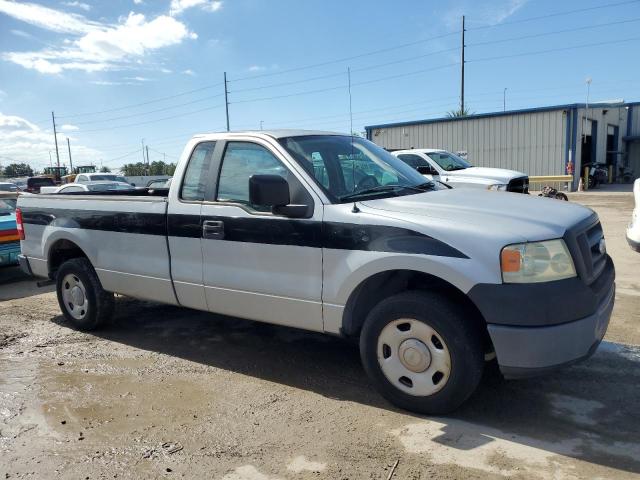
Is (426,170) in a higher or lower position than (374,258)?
higher

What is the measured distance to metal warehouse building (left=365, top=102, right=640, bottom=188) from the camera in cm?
2758

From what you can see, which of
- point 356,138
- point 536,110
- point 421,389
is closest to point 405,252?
point 421,389

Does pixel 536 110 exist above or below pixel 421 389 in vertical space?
above

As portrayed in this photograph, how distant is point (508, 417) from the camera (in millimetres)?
3695

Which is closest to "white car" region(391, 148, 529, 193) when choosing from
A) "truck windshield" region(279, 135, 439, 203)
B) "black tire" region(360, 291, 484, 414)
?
"truck windshield" region(279, 135, 439, 203)

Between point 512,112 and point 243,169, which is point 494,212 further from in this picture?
point 512,112

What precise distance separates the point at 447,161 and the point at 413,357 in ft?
36.3

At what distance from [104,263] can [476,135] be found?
28136mm

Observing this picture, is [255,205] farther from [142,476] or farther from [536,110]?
[536,110]

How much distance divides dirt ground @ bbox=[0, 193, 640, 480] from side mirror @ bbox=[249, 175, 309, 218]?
4.74ft

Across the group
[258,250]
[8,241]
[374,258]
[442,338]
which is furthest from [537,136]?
[442,338]

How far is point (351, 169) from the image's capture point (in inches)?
175

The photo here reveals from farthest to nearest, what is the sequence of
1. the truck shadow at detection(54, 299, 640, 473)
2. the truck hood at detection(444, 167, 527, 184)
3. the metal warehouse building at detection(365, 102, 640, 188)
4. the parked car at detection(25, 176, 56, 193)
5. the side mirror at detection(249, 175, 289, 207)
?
the parked car at detection(25, 176, 56, 193) → the metal warehouse building at detection(365, 102, 640, 188) → the truck hood at detection(444, 167, 527, 184) → the side mirror at detection(249, 175, 289, 207) → the truck shadow at detection(54, 299, 640, 473)

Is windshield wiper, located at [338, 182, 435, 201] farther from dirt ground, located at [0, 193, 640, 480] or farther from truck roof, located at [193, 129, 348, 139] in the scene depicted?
dirt ground, located at [0, 193, 640, 480]
